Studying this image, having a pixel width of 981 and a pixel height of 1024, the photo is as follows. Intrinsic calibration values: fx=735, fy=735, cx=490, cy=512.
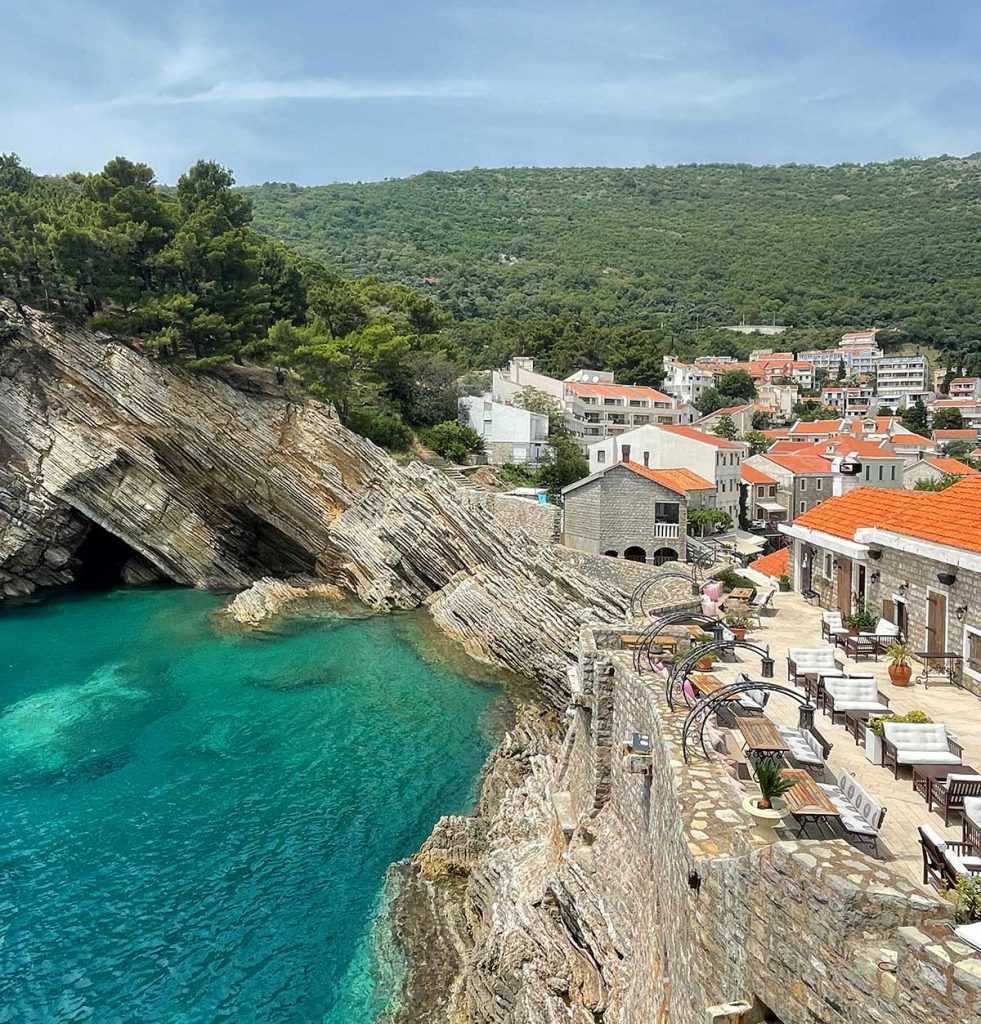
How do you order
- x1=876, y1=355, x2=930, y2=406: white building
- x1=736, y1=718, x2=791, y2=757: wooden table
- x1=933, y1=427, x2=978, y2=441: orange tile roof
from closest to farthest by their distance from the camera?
1. x1=736, y1=718, x2=791, y2=757: wooden table
2. x1=933, y1=427, x2=978, y2=441: orange tile roof
3. x1=876, y1=355, x2=930, y2=406: white building

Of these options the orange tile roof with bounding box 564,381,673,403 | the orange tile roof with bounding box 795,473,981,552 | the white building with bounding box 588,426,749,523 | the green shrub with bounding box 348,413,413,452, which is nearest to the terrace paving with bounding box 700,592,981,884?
the orange tile roof with bounding box 795,473,981,552

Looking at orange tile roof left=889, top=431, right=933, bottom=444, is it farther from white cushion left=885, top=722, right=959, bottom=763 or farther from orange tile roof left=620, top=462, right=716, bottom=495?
white cushion left=885, top=722, right=959, bottom=763

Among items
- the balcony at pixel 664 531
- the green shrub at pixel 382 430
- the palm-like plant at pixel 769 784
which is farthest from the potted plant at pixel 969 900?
the green shrub at pixel 382 430

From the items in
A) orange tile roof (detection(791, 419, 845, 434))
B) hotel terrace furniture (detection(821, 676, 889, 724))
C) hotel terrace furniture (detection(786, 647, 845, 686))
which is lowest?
orange tile roof (detection(791, 419, 845, 434))

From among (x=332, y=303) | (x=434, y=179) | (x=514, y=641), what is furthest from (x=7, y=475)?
(x=434, y=179)

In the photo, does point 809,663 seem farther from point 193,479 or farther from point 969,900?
point 193,479

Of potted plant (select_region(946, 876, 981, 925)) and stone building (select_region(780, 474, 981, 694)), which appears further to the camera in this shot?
stone building (select_region(780, 474, 981, 694))

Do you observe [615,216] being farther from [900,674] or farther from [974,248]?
[900,674]

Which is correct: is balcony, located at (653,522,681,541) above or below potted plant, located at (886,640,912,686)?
below
